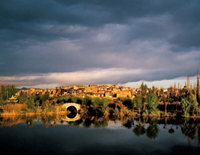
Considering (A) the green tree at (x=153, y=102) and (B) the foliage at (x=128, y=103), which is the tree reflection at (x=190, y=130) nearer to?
(A) the green tree at (x=153, y=102)

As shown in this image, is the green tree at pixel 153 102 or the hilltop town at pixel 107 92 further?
the hilltop town at pixel 107 92

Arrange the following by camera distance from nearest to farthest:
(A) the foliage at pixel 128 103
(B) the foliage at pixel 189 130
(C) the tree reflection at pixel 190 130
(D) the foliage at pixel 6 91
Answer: (C) the tree reflection at pixel 190 130
(B) the foliage at pixel 189 130
(A) the foliage at pixel 128 103
(D) the foliage at pixel 6 91

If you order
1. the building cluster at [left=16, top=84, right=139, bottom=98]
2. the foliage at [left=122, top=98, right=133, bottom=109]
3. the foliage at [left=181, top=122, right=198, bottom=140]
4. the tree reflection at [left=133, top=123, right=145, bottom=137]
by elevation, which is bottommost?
the tree reflection at [left=133, top=123, right=145, bottom=137]

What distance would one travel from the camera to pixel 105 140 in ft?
72.4

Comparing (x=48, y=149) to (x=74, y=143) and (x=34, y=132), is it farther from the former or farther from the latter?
(x=34, y=132)

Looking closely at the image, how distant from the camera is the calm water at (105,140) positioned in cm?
1816

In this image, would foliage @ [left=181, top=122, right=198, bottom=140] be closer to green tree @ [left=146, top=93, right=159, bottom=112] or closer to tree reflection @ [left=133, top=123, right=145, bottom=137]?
tree reflection @ [left=133, top=123, right=145, bottom=137]

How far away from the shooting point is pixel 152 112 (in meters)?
38.4

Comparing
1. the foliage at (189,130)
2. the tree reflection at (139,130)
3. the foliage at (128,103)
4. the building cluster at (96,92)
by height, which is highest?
the building cluster at (96,92)

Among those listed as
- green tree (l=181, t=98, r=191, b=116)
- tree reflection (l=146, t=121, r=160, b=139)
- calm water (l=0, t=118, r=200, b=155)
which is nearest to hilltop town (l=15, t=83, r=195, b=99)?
green tree (l=181, t=98, r=191, b=116)

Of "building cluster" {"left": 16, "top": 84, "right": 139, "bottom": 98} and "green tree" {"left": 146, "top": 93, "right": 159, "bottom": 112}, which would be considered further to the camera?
"building cluster" {"left": 16, "top": 84, "right": 139, "bottom": 98}

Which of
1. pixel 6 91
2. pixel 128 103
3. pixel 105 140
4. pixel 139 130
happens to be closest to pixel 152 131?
pixel 139 130

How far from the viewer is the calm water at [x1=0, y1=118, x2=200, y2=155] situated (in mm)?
18156

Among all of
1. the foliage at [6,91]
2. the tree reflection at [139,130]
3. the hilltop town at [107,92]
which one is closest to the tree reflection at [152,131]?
the tree reflection at [139,130]
